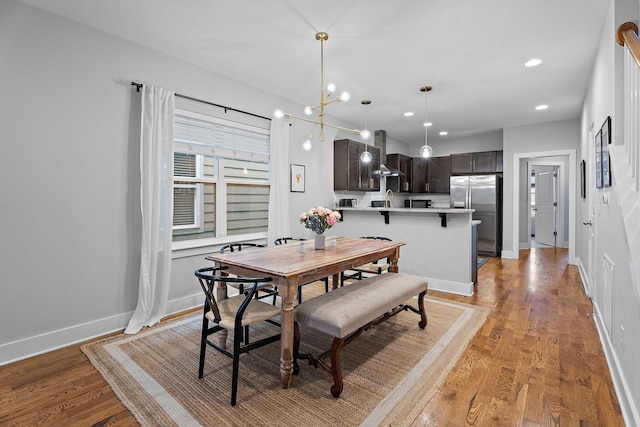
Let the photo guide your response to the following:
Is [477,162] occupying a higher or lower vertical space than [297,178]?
higher

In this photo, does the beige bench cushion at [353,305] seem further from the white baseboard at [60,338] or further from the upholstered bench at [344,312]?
the white baseboard at [60,338]

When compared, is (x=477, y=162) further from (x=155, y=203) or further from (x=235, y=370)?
(x=235, y=370)

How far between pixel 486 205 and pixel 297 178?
4358 millimetres

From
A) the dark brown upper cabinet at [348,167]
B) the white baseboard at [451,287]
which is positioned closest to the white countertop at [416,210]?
the dark brown upper cabinet at [348,167]

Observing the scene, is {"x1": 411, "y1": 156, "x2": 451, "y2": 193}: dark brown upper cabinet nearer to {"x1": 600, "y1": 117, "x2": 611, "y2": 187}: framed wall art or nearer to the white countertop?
the white countertop

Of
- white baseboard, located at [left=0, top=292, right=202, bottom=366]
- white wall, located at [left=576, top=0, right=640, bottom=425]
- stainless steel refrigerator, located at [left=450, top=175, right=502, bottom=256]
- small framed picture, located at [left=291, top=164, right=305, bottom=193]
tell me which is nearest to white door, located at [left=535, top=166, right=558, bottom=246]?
stainless steel refrigerator, located at [left=450, top=175, right=502, bottom=256]

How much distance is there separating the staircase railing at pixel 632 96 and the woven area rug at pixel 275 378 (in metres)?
1.72

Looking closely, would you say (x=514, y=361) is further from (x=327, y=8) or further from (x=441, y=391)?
(x=327, y=8)

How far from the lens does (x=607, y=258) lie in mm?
2436

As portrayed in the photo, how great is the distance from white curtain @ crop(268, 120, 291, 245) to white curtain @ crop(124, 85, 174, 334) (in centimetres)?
139

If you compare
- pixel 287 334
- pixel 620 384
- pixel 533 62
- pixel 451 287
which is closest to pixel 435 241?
pixel 451 287

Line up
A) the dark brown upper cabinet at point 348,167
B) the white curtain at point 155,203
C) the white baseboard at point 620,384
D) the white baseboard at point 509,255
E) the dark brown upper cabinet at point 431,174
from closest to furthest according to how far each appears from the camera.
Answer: the white baseboard at point 620,384 → the white curtain at point 155,203 → the dark brown upper cabinet at point 348,167 → the white baseboard at point 509,255 → the dark brown upper cabinet at point 431,174

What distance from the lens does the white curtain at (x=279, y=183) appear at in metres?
4.28

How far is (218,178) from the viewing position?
3.82 meters
